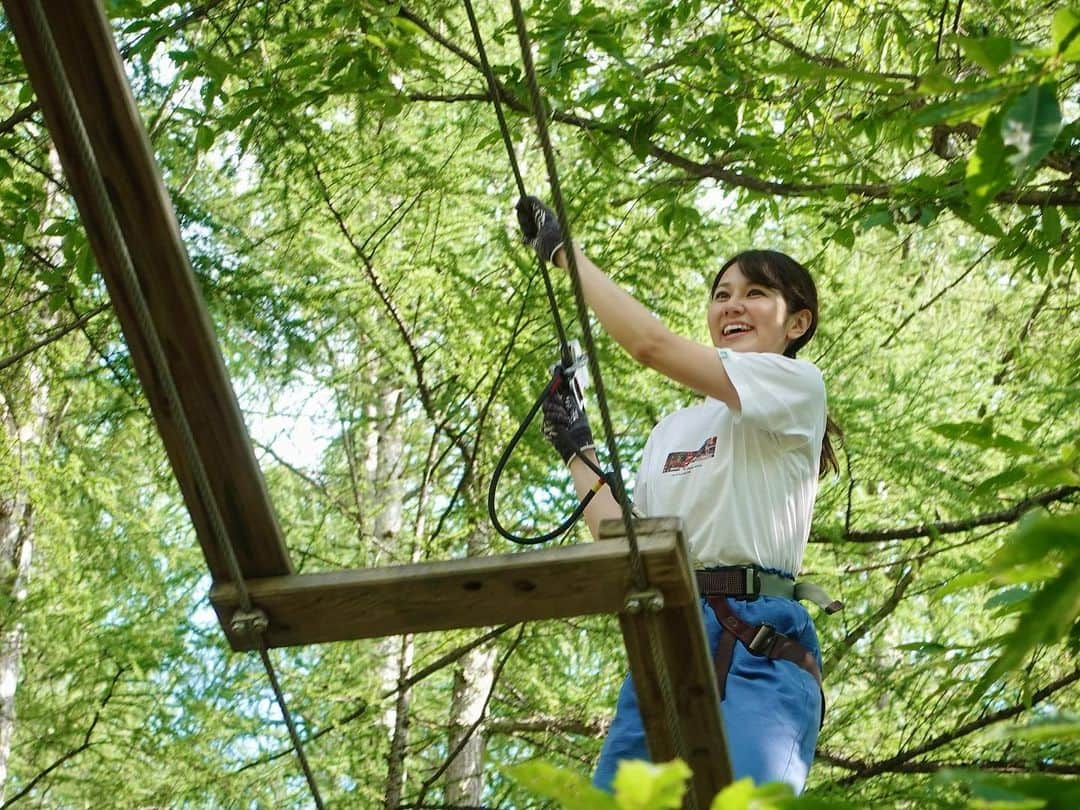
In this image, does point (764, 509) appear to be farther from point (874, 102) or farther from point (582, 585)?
point (874, 102)

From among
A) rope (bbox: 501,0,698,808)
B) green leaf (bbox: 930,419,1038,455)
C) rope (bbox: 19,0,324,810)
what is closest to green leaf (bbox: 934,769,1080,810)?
green leaf (bbox: 930,419,1038,455)

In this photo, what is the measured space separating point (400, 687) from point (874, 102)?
7.08ft

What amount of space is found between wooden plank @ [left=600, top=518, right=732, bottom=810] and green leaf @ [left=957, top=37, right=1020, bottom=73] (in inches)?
31.8

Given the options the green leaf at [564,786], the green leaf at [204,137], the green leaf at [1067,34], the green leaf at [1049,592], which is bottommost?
the green leaf at [564,786]

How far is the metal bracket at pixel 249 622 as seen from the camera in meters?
2.05

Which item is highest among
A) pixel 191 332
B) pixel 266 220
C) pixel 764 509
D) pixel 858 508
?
pixel 266 220

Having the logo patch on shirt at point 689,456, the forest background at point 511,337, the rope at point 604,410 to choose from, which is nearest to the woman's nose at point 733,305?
the logo patch on shirt at point 689,456

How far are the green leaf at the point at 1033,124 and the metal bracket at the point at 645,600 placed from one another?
0.84m

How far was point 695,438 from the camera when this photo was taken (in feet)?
9.04

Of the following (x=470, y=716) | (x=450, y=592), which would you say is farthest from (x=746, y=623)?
(x=470, y=716)

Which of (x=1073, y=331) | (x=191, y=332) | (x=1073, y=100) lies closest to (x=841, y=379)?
(x=1073, y=331)

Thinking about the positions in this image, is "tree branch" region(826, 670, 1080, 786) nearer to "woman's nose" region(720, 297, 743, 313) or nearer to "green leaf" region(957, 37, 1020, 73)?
"woman's nose" region(720, 297, 743, 313)

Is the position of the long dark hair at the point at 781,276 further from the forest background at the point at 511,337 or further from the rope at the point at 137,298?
the rope at the point at 137,298

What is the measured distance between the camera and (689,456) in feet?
8.89
